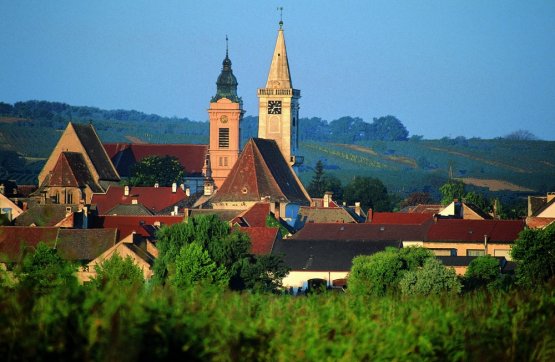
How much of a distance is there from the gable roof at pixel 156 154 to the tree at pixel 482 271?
7521 centimetres

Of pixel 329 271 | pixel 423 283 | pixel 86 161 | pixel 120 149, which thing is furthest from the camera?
pixel 120 149

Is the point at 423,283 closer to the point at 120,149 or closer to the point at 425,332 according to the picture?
the point at 425,332

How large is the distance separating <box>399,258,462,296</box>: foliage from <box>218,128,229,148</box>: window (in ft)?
272

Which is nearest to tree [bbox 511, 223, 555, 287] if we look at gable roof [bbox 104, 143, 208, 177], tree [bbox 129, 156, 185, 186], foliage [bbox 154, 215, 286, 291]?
foliage [bbox 154, 215, 286, 291]

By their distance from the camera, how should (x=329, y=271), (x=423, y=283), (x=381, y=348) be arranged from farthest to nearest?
1. (x=329, y=271)
2. (x=423, y=283)
3. (x=381, y=348)

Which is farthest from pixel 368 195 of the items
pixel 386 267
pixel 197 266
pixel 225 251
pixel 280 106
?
pixel 197 266

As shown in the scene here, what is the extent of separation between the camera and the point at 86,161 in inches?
4695

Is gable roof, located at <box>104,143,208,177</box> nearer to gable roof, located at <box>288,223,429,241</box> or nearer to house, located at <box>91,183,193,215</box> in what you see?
house, located at <box>91,183,193,215</box>

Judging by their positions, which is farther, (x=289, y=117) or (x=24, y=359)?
(x=289, y=117)

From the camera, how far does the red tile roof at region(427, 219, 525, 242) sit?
7488cm

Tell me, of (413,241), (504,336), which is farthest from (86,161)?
(504,336)

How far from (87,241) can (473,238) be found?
23.2m

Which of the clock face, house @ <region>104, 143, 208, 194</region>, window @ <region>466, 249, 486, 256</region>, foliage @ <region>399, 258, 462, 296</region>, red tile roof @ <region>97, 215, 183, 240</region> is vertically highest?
the clock face

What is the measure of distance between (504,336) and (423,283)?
101ft
